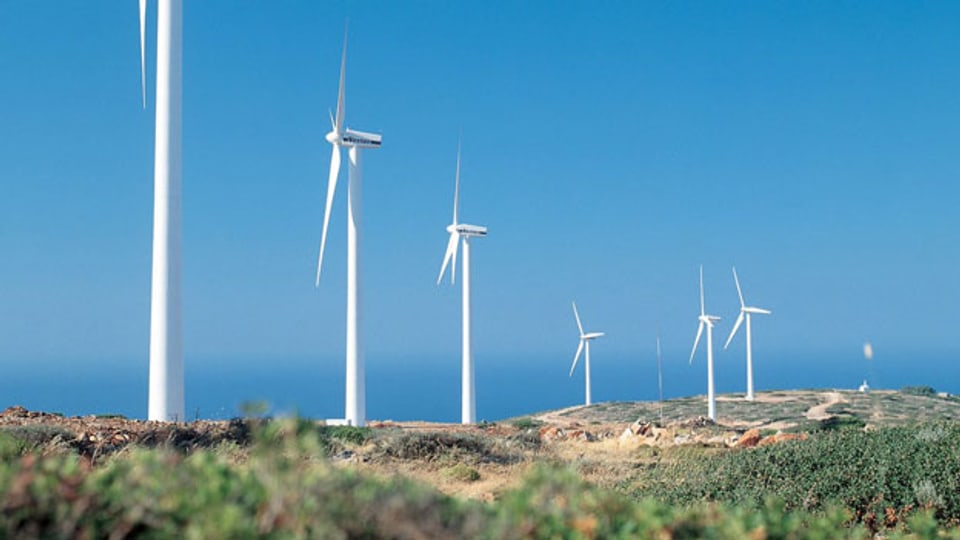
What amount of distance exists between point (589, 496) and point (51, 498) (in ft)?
10.2

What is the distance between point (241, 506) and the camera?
4.79 metres

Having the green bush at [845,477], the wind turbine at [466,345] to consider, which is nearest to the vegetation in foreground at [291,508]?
the green bush at [845,477]

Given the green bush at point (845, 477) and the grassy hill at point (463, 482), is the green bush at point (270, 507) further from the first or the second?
the green bush at point (845, 477)

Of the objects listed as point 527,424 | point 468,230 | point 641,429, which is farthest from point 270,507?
point 468,230

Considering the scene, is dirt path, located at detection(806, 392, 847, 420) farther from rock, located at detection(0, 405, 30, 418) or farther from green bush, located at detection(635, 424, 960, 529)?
rock, located at detection(0, 405, 30, 418)

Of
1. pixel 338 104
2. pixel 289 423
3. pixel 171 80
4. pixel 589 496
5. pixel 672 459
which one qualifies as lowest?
pixel 672 459

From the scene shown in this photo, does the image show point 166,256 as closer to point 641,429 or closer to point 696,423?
point 641,429

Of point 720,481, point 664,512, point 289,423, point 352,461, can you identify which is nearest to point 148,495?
point 289,423

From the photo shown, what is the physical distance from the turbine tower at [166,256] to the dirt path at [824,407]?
40.1m

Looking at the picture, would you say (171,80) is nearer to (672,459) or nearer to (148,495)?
(672,459)

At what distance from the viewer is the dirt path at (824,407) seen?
58.8 meters

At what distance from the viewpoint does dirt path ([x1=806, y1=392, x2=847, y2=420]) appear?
58812mm

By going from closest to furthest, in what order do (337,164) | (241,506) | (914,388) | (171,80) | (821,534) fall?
(241,506) → (821,534) → (171,80) → (337,164) → (914,388)

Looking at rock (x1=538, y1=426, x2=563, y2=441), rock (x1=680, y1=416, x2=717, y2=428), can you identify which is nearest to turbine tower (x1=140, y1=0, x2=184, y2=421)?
rock (x1=538, y1=426, x2=563, y2=441)
